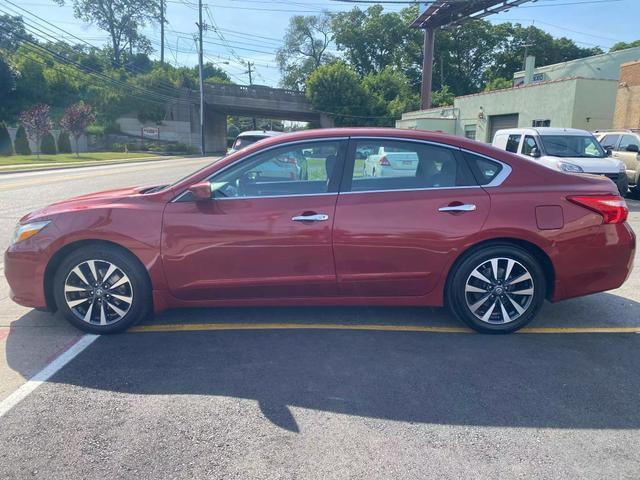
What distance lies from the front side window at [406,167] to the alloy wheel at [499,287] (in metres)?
0.73

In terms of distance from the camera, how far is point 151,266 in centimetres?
403

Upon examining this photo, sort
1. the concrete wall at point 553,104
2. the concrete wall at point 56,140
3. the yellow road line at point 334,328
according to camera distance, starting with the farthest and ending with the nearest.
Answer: the concrete wall at point 56,140, the concrete wall at point 553,104, the yellow road line at point 334,328

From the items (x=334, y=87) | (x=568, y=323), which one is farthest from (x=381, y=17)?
(x=568, y=323)

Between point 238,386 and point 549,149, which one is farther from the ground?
point 549,149

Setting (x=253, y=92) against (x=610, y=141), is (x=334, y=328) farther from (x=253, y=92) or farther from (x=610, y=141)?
(x=253, y=92)

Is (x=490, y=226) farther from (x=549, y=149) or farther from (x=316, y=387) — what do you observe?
(x=549, y=149)

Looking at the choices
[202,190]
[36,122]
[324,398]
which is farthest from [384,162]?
[36,122]

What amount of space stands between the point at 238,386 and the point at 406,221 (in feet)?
5.90

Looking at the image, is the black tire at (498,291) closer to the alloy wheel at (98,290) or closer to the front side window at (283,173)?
the front side window at (283,173)

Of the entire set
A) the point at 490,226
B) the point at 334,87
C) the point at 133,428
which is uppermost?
the point at 334,87

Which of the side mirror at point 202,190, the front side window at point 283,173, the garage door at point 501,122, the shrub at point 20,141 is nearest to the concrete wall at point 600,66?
the garage door at point 501,122

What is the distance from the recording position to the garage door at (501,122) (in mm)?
27383

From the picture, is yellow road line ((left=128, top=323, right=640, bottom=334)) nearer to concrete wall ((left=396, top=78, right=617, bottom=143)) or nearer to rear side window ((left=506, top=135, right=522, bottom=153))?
rear side window ((left=506, top=135, right=522, bottom=153))

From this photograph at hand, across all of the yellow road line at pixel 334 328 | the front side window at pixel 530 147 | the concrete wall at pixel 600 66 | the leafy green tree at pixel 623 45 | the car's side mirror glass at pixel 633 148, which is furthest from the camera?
the leafy green tree at pixel 623 45
